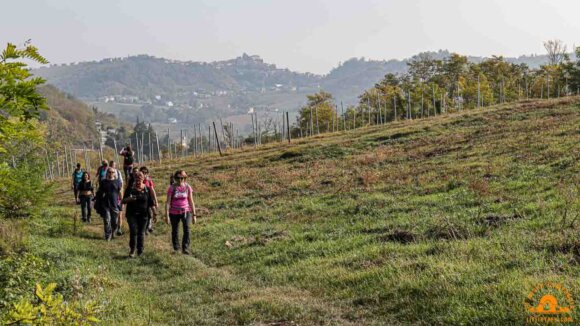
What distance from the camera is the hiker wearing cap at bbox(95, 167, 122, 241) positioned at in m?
15.7

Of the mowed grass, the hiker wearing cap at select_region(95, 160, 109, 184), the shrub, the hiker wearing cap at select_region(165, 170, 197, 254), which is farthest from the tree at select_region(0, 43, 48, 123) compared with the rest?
the hiker wearing cap at select_region(95, 160, 109, 184)

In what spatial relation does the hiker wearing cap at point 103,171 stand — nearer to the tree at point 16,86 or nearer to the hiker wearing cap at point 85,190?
the hiker wearing cap at point 85,190

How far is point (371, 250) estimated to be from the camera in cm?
1004

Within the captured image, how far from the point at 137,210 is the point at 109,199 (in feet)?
10.8

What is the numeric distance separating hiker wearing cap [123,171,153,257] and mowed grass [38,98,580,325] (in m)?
0.44

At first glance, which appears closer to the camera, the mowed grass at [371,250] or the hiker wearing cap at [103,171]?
the mowed grass at [371,250]

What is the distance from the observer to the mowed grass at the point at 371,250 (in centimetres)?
693

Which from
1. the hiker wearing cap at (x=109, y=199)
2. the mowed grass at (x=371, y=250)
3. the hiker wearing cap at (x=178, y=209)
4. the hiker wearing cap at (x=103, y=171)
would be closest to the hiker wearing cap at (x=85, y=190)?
the mowed grass at (x=371, y=250)

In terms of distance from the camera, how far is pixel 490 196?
45.5 ft

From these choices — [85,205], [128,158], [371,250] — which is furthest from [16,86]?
[85,205]

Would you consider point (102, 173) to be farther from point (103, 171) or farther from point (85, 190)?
point (85, 190)

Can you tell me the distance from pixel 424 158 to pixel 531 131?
6.96 m

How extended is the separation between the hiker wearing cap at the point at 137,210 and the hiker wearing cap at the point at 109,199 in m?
2.90

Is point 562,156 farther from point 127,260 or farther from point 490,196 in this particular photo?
point 127,260
